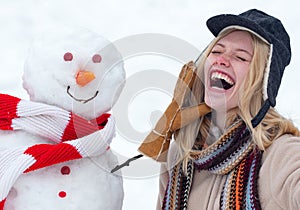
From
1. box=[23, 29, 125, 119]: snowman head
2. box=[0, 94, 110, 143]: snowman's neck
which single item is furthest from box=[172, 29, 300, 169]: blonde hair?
box=[0, 94, 110, 143]: snowman's neck

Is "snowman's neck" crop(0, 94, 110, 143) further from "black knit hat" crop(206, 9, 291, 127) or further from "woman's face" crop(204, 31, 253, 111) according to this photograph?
"black knit hat" crop(206, 9, 291, 127)

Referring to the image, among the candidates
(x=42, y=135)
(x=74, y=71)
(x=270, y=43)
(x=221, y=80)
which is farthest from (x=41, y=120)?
(x=270, y=43)

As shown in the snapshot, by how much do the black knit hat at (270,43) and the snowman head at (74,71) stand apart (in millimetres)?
329

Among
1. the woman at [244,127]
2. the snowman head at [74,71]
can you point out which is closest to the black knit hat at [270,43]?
the woman at [244,127]

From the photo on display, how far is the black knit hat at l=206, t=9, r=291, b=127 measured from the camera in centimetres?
146

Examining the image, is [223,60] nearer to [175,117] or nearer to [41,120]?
[175,117]

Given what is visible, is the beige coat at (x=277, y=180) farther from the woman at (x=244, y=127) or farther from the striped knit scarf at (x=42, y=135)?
the striped knit scarf at (x=42, y=135)

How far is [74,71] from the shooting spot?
1602 millimetres

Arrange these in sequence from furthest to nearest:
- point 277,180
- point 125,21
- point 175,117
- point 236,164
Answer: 1. point 125,21
2. point 175,117
3. point 236,164
4. point 277,180

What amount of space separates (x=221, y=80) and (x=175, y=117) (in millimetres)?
203

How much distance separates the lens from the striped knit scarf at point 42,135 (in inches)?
60.8

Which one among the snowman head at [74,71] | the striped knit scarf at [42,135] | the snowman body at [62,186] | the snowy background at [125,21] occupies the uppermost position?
the snowman head at [74,71]

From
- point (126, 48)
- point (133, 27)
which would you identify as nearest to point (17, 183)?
point (126, 48)

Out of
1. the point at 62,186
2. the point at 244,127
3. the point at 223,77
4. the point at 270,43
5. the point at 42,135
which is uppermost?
the point at 270,43
